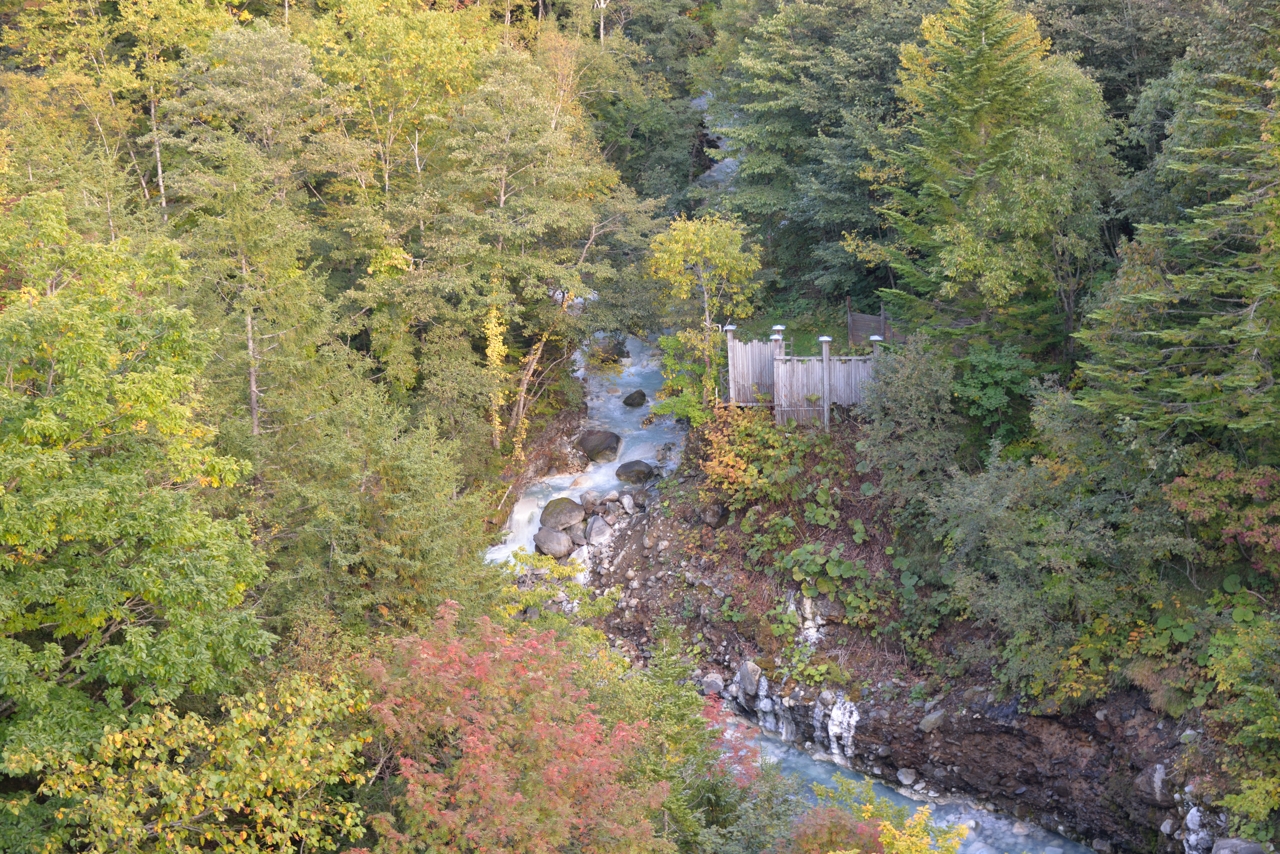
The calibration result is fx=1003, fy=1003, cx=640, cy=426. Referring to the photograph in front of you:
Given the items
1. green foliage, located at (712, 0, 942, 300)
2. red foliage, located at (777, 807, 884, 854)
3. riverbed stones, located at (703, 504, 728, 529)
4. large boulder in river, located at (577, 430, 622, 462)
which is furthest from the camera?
large boulder in river, located at (577, 430, 622, 462)

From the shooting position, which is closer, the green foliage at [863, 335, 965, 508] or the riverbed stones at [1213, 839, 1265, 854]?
Result: the riverbed stones at [1213, 839, 1265, 854]

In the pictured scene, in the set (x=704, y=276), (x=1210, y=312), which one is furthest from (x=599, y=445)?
(x=1210, y=312)

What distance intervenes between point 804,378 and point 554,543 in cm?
645

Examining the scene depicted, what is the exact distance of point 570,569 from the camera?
1891cm

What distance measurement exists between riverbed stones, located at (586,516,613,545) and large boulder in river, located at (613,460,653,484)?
1514 mm

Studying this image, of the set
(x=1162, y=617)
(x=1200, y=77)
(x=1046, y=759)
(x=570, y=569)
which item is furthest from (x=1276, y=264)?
(x=570, y=569)

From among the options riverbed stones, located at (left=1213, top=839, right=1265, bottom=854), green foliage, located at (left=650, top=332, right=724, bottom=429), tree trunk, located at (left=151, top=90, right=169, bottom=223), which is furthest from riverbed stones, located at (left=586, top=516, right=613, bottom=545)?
riverbed stones, located at (left=1213, top=839, right=1265, bottom=854)

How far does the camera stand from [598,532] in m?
21.8

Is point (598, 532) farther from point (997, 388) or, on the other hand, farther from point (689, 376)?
point (997, 388)

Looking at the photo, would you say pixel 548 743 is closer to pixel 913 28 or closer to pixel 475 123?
pixel 475 123

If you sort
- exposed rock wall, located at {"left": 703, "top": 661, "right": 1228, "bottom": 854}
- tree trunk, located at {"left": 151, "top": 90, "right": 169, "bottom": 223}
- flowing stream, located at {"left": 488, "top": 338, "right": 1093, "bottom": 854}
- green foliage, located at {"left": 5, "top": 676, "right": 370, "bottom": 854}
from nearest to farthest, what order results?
green foliage, located at {"left": 5, "top": 676, "right": 370, "bottom": 854}, exposed rock wall, located at {"left": 703, "top": 661, "right": 1228, "bottom": 854}, flowing stream, located at {"left": 488, "top": 338, "right": 1093, "bottom": 854}, tree trunk, located at {"left": 151, "top": 90, "right": 169, "bottom": 223}

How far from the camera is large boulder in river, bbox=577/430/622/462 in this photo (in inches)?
953

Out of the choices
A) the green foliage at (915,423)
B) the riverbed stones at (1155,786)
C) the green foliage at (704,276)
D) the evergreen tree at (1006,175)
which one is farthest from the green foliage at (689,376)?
the riverbed stones at (1155,786)

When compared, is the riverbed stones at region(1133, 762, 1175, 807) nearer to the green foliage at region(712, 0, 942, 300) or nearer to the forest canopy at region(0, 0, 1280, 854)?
the forest canopy at region(0, 0, 1280, 854)
